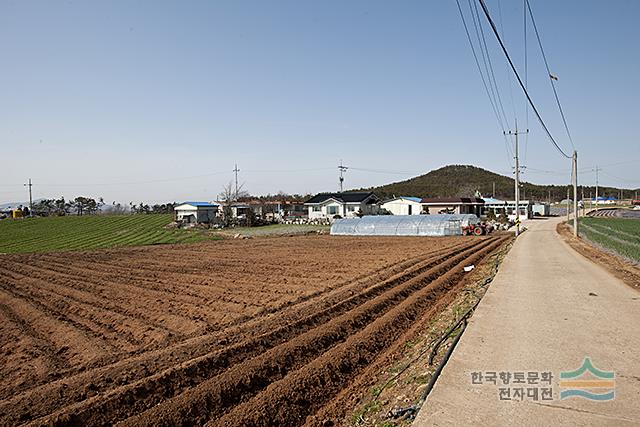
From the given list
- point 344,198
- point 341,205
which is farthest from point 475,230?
point 344,198

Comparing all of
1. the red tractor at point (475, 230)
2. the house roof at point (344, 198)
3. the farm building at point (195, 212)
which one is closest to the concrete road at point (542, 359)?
the red tractor at point (475, 230)

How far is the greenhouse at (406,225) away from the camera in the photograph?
3497 cm

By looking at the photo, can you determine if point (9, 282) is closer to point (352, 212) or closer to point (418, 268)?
point (418, 268)

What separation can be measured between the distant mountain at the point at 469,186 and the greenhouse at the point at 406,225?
81.0 meters

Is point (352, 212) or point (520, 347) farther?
point (352, 212)

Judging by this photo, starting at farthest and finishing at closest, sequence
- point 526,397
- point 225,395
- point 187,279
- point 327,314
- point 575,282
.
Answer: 1. point 187,279
2. point 575,282
3. point 327,314
4. point 225,395
5. point 526,397

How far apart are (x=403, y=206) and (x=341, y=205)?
970 centimetres

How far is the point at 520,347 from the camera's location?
6676mm

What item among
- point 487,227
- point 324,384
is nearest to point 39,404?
point 324,384

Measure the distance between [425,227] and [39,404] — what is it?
3223 centimetres

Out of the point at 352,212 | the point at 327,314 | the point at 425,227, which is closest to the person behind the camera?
the point at 327,314

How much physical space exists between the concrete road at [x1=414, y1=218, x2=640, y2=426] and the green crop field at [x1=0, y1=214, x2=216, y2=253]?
26.1 m

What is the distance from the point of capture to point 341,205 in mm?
58188

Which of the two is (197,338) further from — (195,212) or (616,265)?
(195,212)
